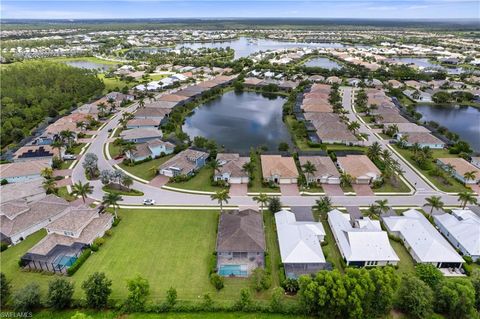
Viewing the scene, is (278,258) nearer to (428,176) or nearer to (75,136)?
(428,176)

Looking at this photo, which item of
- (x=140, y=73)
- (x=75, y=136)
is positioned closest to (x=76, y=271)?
(x=75, y=136)

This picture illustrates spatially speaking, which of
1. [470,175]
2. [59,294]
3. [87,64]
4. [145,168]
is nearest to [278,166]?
[145,168]

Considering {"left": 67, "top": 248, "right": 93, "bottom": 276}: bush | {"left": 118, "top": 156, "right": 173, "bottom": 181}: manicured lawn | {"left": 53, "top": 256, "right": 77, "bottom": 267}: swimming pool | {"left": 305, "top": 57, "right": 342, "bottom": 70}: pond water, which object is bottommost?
{"left": 53, "top": 256, "right": 77, "bottom": 267}: swimming pool

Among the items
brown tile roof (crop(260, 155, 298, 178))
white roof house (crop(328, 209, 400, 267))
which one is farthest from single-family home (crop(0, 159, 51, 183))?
white roof house (crop(328, 209, 400, 267))

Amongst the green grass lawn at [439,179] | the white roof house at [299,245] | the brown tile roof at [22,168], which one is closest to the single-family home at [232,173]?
the white roof house at [299,245]

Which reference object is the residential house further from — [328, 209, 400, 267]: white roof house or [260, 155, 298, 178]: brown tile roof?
[328, 209, 400, 267]: white roof house

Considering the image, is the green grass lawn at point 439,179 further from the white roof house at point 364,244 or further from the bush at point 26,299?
the bush at point 26,299
